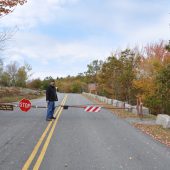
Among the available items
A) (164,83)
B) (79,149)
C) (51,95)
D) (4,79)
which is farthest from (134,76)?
(4,79)

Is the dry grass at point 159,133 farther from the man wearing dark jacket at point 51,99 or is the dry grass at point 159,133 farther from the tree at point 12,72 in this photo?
the tree at point 12,72

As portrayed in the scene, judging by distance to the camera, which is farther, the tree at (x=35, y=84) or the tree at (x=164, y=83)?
the tree at (x=35, y=84)

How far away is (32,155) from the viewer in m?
9.16

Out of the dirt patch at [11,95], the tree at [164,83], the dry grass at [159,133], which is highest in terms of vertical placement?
the tree at [164,83]

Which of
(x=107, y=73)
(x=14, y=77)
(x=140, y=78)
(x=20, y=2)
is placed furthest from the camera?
(x=14, y=77)

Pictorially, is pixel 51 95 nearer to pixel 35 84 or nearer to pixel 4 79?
pixel 4 79

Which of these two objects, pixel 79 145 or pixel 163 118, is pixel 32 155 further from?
pixel 163 118

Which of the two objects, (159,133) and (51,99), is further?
(51,99)

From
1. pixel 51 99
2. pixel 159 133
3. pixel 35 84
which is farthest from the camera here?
pixel 35 84

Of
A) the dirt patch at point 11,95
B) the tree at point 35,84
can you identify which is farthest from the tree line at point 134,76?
the tree at point 35,84

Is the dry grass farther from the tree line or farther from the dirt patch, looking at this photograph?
the dirt patch

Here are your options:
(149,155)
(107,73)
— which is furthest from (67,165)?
(107,73)

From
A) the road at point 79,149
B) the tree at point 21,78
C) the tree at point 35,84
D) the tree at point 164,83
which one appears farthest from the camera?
the tree at point 35,84

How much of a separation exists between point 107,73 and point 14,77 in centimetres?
4642
